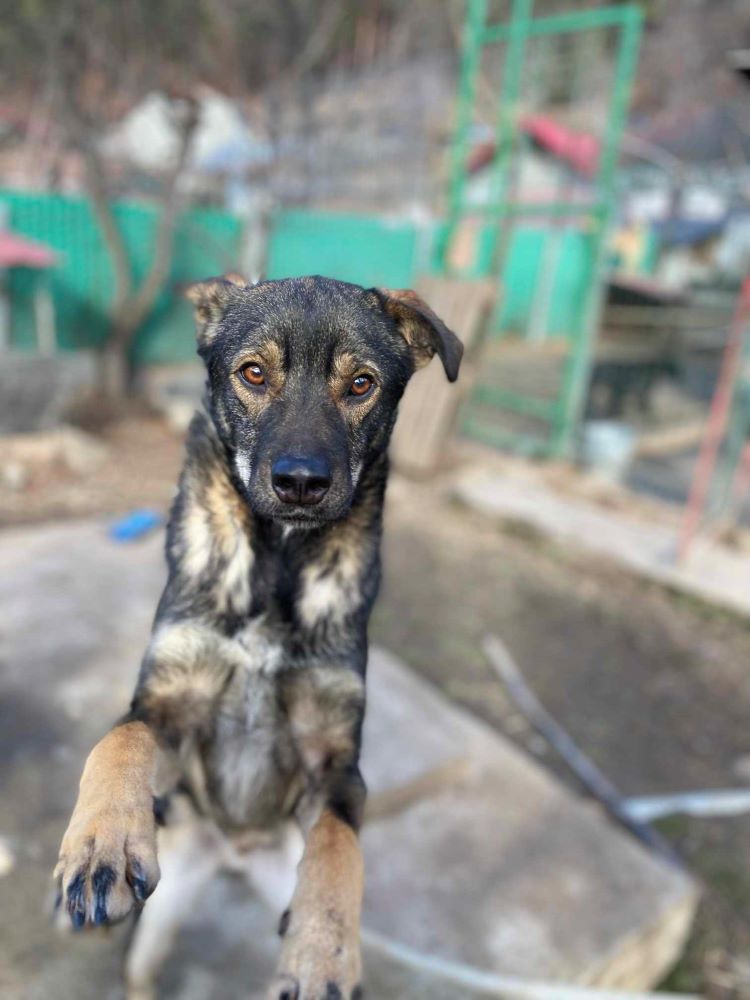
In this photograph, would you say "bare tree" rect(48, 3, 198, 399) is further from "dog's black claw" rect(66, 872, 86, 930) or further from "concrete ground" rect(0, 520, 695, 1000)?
"dog's black claw" rect(66, 872, 86, 930)

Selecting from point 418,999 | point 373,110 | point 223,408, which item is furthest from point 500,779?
point 373,110

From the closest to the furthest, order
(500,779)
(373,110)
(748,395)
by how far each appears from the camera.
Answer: (500,779) < (748,395) < (373,110)

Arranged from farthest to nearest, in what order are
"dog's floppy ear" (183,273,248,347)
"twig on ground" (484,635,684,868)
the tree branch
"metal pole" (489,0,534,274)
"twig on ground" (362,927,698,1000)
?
the tree branch → "metal pole" (489,0,534,274) → "twig on ground" (484,635,684,868) → "twig on ground" (362,927,698,1000) → "dog's floppy ear" (183,273,248,347)

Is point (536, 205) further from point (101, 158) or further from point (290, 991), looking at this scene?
point (290, 991)

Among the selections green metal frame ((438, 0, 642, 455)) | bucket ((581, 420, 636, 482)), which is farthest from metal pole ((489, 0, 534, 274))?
bucket ((581, 420, 636, 482))

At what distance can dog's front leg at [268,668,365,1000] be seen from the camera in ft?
Answer: 5.24

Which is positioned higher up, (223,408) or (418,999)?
(223,408)

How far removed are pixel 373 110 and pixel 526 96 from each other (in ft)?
16.7

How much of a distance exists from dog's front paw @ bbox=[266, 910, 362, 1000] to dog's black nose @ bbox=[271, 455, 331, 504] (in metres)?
0.90

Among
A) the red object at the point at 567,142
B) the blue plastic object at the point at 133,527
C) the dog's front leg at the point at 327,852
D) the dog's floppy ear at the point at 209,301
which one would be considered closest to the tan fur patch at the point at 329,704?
the dog's front leg at the point at 327,852

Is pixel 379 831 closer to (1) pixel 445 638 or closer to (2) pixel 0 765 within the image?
(2) pixel 0 765

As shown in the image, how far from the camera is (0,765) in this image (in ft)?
10.9

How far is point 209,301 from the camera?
2.06 m

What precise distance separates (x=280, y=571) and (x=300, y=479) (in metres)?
0.40
